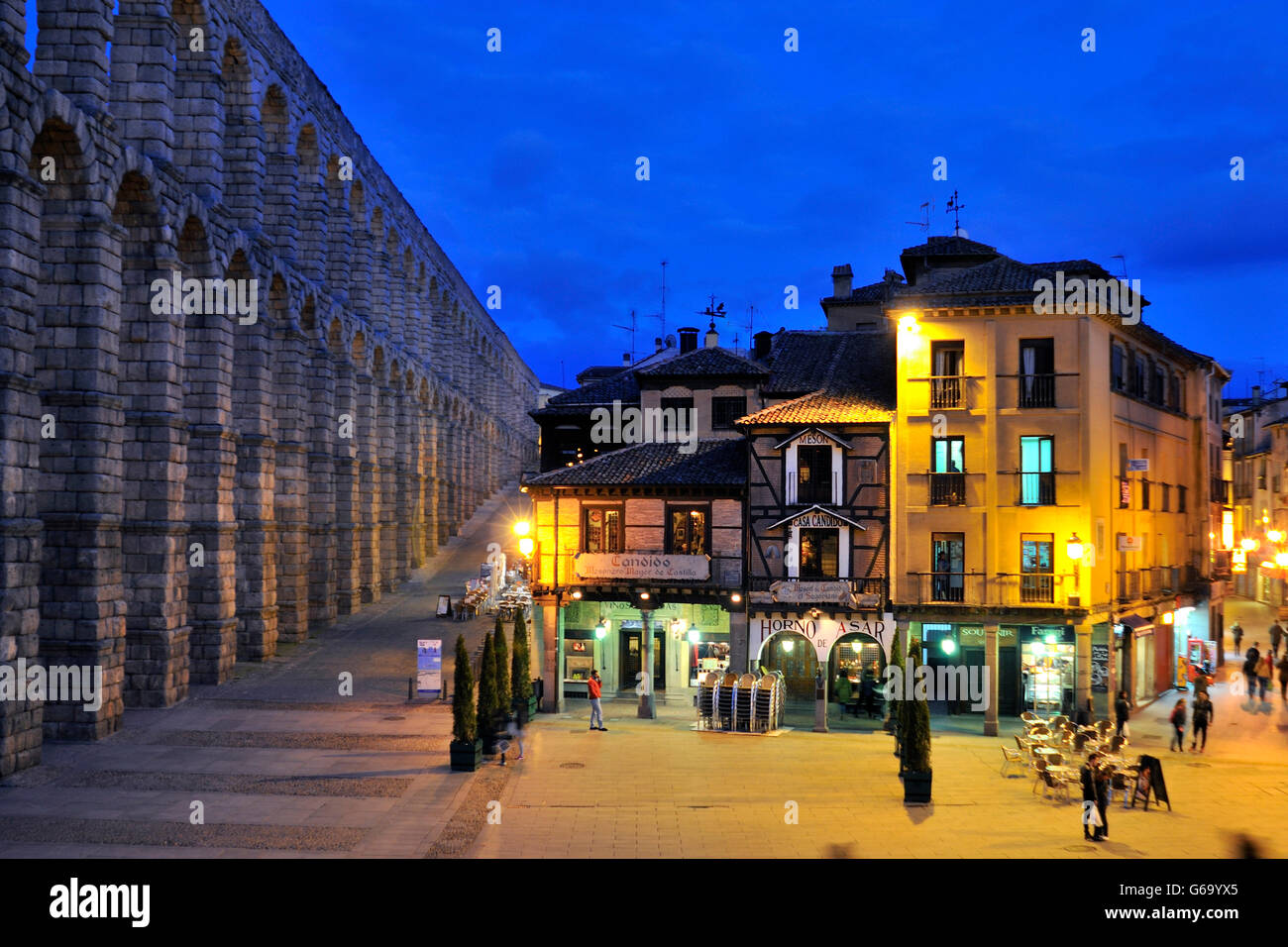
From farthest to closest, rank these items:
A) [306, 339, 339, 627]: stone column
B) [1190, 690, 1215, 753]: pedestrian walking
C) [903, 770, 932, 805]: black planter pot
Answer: [306, 339, 339, 627]: stone column
[1190, 690, 1215, 753]: pedestrian walking
[903, 770, 932, 805]: black planter pot

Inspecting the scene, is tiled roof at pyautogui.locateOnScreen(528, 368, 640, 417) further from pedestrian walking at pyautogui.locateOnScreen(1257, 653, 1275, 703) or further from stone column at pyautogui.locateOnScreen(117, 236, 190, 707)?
pedestrian walking at pyautogui.locateOnScreen(1257, 653, 1275, 703)

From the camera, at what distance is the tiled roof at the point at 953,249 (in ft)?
146

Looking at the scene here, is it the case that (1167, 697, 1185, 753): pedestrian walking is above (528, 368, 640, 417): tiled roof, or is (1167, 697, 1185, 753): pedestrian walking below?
below

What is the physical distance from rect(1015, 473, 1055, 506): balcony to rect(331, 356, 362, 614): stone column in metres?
32.3

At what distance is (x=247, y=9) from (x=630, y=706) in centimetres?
2796

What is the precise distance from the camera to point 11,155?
2255 centimetres

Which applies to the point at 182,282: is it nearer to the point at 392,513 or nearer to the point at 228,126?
the point at 228,126

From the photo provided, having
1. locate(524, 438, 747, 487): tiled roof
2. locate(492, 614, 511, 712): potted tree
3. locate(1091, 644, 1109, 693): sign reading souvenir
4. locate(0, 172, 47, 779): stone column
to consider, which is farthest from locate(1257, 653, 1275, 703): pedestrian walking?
locate(0, 172, 47, 779): stone column

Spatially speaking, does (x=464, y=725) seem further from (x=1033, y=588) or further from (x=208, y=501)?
(x=1033, y=588)

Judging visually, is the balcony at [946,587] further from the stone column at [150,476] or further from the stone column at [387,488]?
the stone column at [387,488]

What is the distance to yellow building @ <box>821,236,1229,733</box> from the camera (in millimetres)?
32219

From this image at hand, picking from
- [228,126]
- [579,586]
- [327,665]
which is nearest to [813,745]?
[579,586]

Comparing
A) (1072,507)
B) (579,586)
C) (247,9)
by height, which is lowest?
(579,586)

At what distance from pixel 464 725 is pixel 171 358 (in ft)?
47.7
